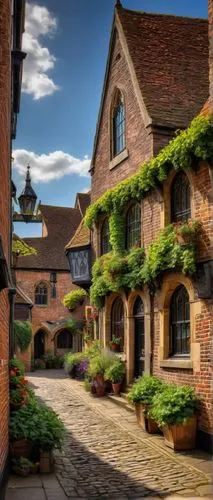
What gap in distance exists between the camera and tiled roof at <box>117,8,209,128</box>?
14.6m

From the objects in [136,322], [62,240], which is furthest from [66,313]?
[136,322]

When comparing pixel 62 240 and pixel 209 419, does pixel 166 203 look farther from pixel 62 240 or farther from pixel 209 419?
pixel 62 240

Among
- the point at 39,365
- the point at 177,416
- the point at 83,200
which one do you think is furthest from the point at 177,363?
the point at 83,200

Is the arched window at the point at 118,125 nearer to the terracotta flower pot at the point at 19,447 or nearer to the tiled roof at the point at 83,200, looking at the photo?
the terracotta flower pot at the point at 19,447

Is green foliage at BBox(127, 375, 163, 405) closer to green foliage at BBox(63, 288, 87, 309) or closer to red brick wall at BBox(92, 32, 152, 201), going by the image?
red brick wall at BBox(92, 32, 152, 201)

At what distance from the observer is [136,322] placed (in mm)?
15219

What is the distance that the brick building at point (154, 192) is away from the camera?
35.5 feet

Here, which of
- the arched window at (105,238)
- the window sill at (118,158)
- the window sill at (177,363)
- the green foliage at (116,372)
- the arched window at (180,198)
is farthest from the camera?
the arched window at (105,238)

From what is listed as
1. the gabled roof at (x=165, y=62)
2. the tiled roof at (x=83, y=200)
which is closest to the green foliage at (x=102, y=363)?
the gabled roof at (x=165, y=62)

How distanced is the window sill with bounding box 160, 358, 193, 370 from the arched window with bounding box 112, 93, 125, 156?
734cm

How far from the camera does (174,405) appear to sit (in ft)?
33.1

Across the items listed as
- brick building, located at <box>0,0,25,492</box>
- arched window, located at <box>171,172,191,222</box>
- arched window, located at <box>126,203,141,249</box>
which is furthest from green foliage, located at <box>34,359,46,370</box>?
brick building, located at <box>0,0,25,492</box>

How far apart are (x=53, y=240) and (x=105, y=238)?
61.9ft

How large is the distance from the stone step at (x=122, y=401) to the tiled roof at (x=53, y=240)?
18120 mm
